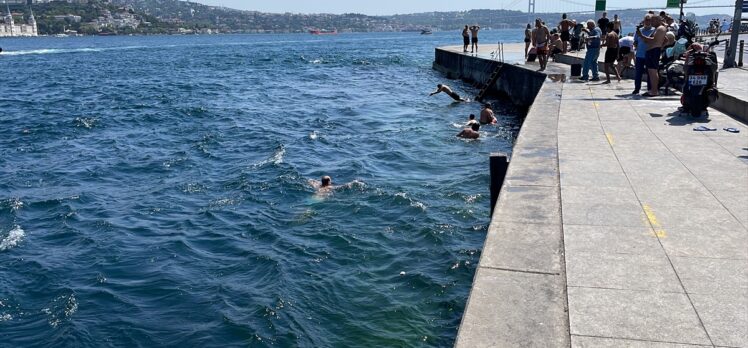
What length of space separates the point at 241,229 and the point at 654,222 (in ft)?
24.7

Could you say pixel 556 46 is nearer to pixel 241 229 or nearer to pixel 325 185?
pixel 325 185

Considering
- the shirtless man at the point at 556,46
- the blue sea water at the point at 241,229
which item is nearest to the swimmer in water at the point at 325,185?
the blue sea water at the point at 241,229

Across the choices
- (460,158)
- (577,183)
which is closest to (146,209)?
(460,158)

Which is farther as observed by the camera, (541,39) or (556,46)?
(556,46)

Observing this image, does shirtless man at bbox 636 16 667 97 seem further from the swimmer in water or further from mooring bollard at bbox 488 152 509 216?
the swimmer in water

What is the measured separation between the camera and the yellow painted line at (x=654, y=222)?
6.35 meters

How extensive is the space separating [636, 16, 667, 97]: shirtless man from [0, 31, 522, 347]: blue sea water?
465 centimetres

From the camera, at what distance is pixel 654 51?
1524 centimetres

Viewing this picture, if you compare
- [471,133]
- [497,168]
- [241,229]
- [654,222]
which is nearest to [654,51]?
[471,133]

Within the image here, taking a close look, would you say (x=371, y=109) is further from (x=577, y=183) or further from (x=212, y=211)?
(x=577, y=183)

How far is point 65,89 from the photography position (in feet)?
131

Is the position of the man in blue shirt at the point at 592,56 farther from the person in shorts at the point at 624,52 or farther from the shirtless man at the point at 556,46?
the shirtless man at the point at 556,46

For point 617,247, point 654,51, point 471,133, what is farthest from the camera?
point 471,133

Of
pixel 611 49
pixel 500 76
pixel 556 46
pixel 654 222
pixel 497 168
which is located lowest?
pixel 500 76
